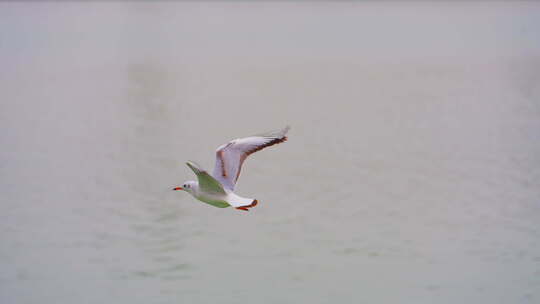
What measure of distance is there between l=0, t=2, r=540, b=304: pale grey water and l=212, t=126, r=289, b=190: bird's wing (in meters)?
3.66

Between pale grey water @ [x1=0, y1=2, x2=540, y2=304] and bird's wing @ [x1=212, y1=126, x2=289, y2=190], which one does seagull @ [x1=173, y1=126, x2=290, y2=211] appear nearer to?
bird's wing @ [x1=212, y1=126, x2=289, y2=190]

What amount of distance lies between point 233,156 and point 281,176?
861 centimetres

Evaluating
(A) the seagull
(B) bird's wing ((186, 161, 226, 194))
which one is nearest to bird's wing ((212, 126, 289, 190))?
(A) the seagull

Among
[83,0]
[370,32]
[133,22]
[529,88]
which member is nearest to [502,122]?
[529,88]

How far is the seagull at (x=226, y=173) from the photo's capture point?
21.6 feet

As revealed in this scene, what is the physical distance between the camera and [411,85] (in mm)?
24906

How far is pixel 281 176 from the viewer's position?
51.3 feet

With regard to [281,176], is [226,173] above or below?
below

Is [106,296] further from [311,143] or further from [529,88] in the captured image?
[529,88]

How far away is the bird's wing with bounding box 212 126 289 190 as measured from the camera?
22.9 ft

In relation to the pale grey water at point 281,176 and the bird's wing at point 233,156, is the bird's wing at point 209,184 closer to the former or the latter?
the bird's wing at point 233,156

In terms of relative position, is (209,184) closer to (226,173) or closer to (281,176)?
(226,173)

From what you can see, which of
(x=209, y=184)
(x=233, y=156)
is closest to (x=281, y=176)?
(x=233, y=156)

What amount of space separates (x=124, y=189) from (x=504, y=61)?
17874 mm
